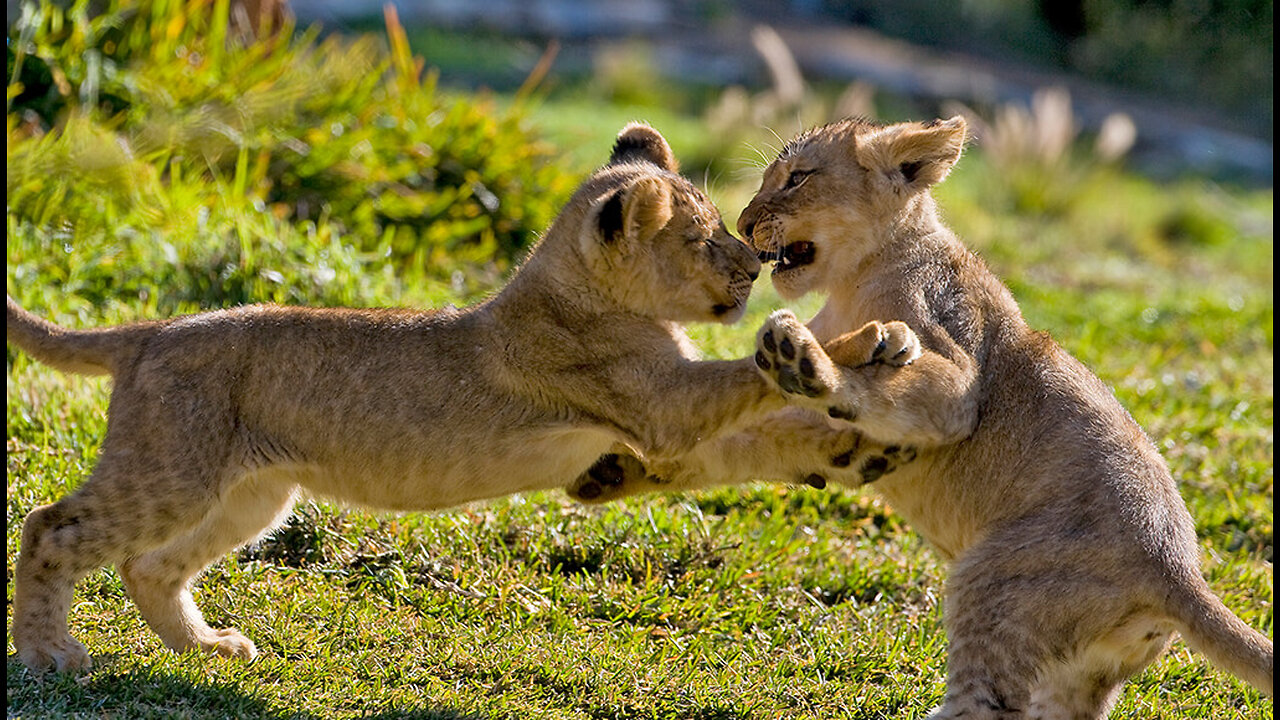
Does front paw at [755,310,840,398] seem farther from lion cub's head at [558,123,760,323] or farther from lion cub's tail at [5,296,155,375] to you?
lion cub's tail at [5,296,155,375]

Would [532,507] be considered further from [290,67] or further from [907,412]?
[290,67]

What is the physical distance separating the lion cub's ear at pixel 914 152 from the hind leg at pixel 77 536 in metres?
2.66

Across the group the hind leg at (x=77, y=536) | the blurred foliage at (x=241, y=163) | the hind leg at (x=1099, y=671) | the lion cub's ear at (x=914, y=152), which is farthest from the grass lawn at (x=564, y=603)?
the lion cub's ear at (x=914, y=152)

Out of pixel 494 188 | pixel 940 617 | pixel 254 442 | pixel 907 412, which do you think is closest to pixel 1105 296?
pixel 494 188

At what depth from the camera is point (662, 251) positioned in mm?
5102

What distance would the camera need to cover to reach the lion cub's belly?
5023 mm

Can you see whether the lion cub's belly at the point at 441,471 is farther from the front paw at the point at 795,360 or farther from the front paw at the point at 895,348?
the front paw at the point at 895,348

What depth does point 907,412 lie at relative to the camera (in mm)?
4855

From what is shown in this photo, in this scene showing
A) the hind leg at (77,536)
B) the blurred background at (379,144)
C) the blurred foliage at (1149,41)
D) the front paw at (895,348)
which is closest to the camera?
the hind leg at (77,536)

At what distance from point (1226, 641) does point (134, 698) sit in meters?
3.29

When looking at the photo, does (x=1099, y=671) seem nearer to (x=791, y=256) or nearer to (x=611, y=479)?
(x=611, y=479)

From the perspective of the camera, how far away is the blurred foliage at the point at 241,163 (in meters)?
7.79

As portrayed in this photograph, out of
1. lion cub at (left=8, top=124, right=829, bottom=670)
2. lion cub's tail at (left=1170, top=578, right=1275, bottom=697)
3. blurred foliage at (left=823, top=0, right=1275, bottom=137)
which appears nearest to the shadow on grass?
lion cub at (left=8, top=124, right=829, bottom=670)

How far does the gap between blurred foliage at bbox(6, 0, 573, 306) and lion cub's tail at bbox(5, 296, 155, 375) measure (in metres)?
2.45
